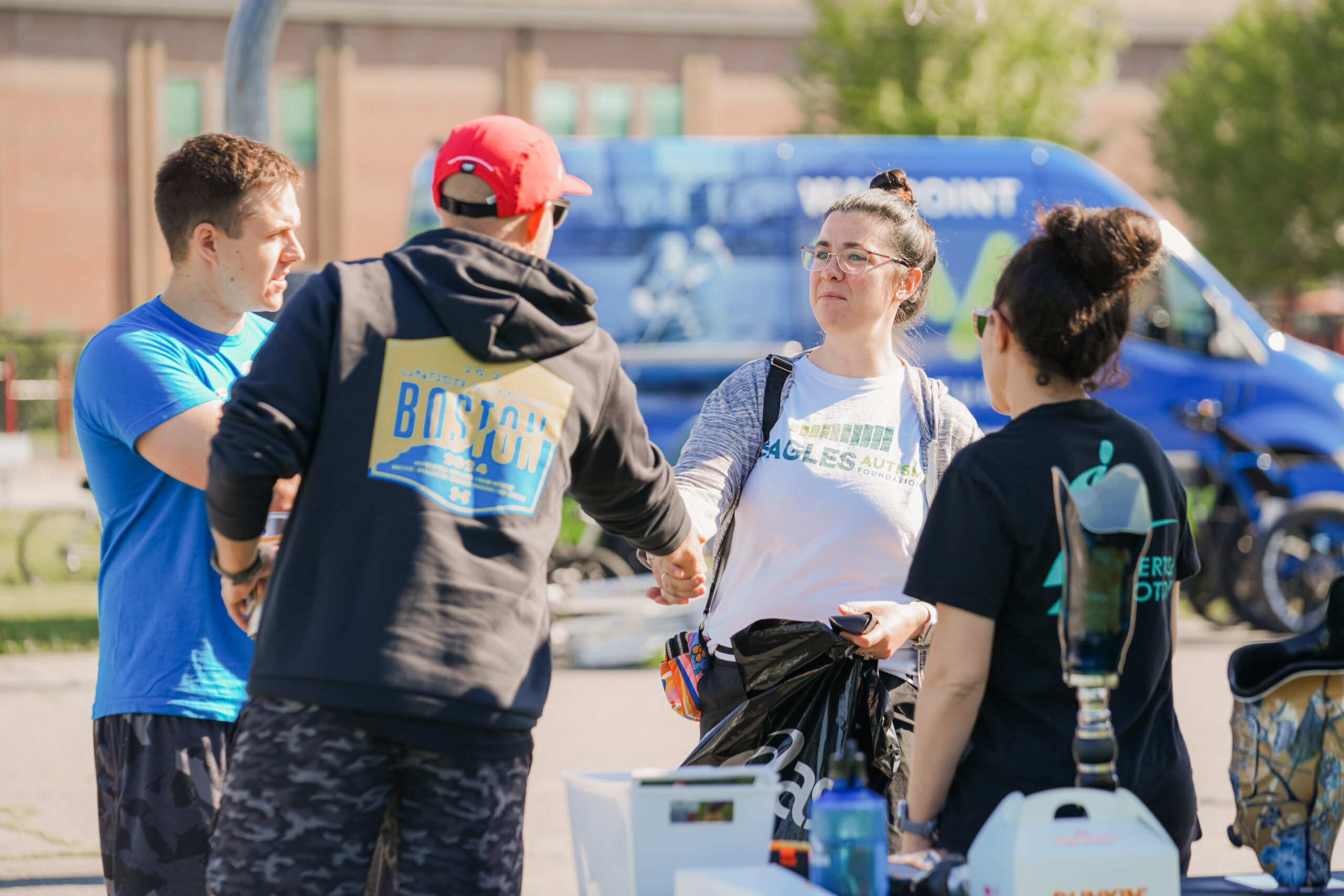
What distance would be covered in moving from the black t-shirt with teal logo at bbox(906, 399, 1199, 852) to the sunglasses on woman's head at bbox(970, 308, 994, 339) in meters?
0.21

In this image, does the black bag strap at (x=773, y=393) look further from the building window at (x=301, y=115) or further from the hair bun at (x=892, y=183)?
the building window at (x=301, y=115)

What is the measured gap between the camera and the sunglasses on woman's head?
93.9 inches

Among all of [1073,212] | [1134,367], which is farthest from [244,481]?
[1134,367]

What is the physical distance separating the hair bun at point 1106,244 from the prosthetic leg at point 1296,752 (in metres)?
0.62

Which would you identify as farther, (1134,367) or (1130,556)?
(1134,367)

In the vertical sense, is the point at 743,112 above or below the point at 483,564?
above

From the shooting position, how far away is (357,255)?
29141 millimetres

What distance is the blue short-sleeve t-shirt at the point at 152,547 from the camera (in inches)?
102

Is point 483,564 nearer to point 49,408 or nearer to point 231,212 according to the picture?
point 231,212

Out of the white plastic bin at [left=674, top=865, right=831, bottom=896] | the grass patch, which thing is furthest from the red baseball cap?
the grass patch

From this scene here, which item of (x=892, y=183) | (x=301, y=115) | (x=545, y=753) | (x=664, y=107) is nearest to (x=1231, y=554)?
(x=545, y=753)

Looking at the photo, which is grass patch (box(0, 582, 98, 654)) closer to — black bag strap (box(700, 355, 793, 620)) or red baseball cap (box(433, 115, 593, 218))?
black bag strap (box(700, 355, 793, 620))

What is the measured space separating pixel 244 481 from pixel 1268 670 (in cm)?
171

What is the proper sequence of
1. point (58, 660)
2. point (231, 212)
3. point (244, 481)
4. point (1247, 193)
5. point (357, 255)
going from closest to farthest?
point (244, 481)
point (231, 212)
point (58, 660)
point (1247, 193)
point (357, 255)
